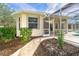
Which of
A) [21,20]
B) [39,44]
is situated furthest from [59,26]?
[21,20]

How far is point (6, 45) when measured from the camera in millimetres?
3488

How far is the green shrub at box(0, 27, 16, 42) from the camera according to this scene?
3.50 meters

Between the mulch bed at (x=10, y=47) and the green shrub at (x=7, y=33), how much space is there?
0.27 feet

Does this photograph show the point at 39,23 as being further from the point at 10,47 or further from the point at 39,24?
the point at 10,47

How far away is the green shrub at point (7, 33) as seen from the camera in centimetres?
350

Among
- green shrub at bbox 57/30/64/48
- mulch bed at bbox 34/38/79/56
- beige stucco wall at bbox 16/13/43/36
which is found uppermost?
beige stucco wall at bbox 16/13/43/36

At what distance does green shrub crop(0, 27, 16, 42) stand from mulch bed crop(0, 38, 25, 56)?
0.27 ft

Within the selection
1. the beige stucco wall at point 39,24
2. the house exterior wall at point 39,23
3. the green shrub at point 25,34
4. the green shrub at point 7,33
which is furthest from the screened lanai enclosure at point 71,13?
the green shrub at point 7,33

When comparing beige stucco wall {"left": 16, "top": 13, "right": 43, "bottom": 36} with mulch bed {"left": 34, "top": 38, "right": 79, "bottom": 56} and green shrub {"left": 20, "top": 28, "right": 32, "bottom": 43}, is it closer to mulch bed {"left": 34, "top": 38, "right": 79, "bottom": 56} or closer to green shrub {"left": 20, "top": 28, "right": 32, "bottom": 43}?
green shrub {"left": 20, "top": 28, "right": 32, "bottom": 43}

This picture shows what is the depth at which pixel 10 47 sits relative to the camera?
348 centimetres

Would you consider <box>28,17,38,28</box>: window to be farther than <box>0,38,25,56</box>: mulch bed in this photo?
Yes

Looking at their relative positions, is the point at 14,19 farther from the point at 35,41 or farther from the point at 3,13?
the point at 35,41

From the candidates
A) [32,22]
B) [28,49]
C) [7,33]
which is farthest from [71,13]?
[7,33]

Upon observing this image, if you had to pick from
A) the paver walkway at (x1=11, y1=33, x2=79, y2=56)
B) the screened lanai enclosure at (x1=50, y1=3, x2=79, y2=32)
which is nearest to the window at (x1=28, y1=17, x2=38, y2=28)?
the paver walkway at (x1=11, y1=33, x2=79, y2=56)
